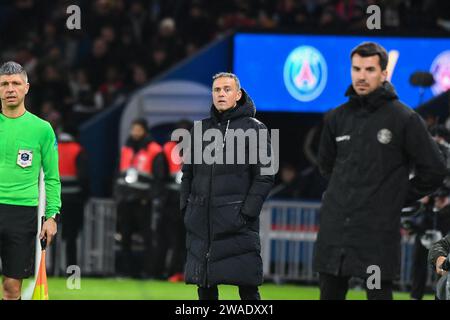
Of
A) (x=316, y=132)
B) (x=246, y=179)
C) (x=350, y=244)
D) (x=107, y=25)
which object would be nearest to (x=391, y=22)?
(x=316, y=132)

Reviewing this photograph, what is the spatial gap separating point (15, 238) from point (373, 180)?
105 inches

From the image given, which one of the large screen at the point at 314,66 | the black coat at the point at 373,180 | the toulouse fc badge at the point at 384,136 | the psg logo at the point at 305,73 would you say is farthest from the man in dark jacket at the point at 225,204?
the psg logo at the point at 305,73

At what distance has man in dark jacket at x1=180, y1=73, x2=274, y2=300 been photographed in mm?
8734

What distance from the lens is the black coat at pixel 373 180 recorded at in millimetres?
7715

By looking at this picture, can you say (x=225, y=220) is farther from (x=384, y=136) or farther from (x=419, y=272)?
(x=419, y=272)

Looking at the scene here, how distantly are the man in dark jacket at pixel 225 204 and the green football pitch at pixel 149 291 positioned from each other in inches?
170

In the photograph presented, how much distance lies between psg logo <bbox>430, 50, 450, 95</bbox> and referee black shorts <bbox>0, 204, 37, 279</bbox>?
9.53 metres

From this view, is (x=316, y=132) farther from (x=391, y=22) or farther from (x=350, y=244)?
(x=350, y=244)

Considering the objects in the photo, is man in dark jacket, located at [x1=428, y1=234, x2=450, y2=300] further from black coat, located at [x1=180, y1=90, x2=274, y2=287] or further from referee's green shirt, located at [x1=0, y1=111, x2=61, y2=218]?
referee's green shirt, located at [x1=0, y1=111, x2=61, y2=218]

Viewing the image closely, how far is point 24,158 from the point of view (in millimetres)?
8875

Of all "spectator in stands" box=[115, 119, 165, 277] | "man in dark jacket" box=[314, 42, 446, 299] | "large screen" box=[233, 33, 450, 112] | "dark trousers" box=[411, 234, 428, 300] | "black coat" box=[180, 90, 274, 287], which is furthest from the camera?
"large screen" box=[233, 33, 450, 112]
